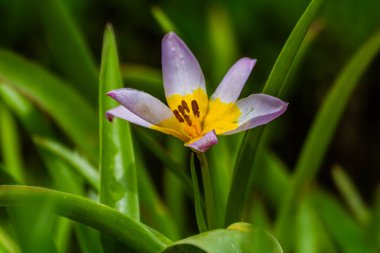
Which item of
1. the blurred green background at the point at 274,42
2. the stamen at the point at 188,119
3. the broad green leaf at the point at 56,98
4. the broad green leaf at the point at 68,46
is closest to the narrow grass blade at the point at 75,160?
the broad green leaf at the point at 56,98

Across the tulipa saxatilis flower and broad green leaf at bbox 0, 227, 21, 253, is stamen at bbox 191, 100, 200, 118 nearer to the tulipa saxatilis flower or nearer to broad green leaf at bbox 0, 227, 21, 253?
the tulipa saxatilis flower

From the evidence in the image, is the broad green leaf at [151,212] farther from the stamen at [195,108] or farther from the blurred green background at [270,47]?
the blurred green background at [270,47]

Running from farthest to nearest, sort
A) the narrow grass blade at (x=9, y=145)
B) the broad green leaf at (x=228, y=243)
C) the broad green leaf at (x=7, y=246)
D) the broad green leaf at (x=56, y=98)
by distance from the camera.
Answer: the narrow grass blade at (x=9, y=145)
the broad green leaf at (x=56, y=98)
the broad green leaf at (x=7, y=246)
the broad green leaf at (x=228, y=243)

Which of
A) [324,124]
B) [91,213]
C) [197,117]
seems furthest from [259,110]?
[324,124]

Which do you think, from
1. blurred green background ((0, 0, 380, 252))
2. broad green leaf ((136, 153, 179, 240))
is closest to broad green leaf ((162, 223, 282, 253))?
broad green leaf ((136, 153, 179, 240))

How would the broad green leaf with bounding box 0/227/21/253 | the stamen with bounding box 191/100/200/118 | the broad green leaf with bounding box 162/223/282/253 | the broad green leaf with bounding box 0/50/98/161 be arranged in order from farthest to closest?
the broad green leaf with bounding box 0/50/98/161 < the broad green leaf with bounding box 0/227/21/253 < the stamen with bounding box 191/100/200/118 < the broad green leaf with bounding box 162/223/282/253

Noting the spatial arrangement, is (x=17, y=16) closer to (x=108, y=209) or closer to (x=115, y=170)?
(x=115, y=170)
